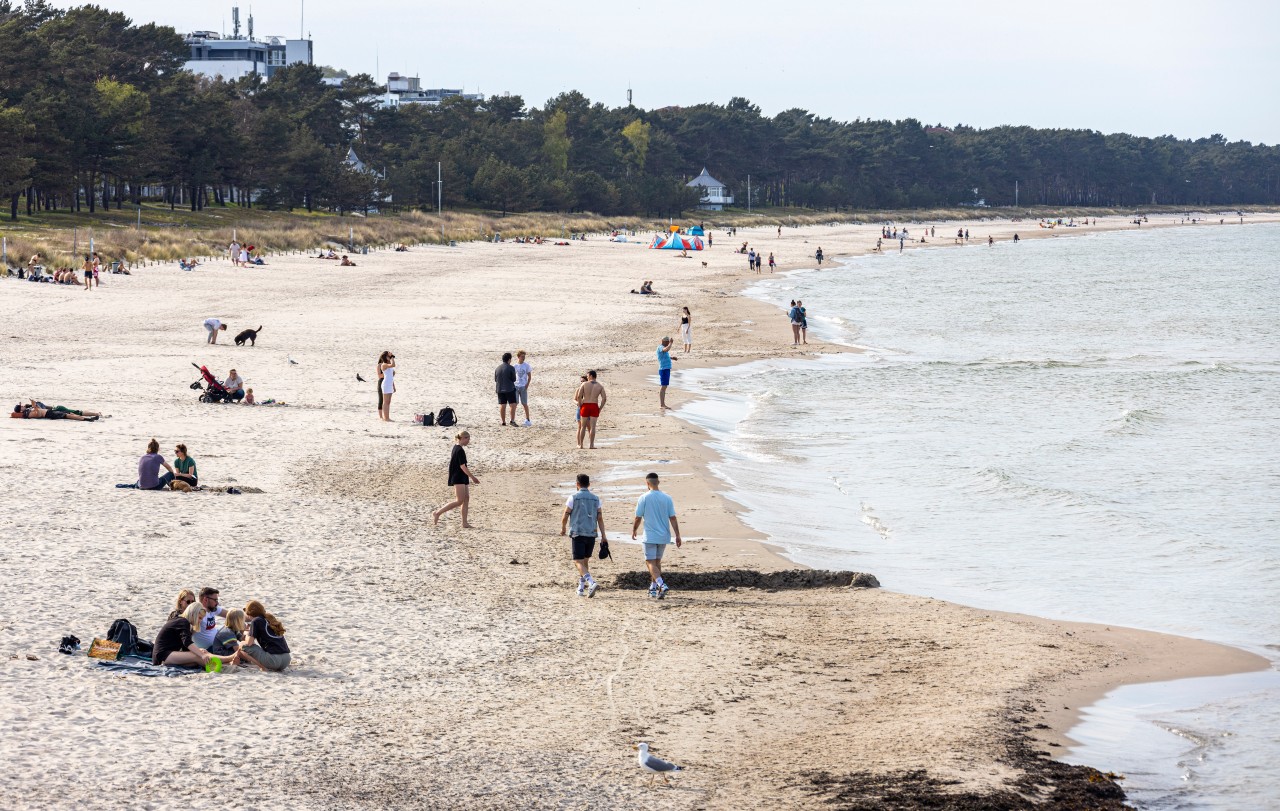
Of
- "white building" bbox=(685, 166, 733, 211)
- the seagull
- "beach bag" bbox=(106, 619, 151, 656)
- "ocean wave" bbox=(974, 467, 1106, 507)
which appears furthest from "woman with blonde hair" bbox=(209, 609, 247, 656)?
"white building" bbox=(685, 166, 733, 211)

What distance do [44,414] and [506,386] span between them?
24.1 ft

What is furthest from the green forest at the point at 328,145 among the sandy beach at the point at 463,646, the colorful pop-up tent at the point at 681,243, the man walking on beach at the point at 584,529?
the man walking on beach at the point at 584,529

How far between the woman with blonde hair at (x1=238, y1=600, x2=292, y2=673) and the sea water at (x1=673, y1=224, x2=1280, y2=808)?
241 inches

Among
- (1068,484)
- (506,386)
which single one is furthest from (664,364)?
(1068,484)

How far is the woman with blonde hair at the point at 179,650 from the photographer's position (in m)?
10.3

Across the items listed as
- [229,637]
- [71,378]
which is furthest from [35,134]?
[229,637]

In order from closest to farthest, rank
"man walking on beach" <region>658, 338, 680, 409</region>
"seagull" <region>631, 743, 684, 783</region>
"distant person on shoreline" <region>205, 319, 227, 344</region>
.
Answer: "seagull" <region>631, 743, 684, 783</region> → "man walking on beach" <region>658, 338, 680, 409</region> → "distant person on shoreline" <region>205, 319, 227, 344</region>

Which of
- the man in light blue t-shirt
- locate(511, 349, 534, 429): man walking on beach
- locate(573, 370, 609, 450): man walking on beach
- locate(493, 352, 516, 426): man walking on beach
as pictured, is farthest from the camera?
locate(511, 349, 534, 429): man walking on beach

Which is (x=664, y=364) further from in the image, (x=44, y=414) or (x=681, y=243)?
(x=681, y=243)

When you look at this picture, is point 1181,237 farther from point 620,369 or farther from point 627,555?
point 627,555

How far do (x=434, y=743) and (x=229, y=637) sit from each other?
97.6 inches

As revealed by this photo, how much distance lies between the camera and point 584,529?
13055mm

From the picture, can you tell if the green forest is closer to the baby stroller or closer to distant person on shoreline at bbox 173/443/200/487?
the baby stroller

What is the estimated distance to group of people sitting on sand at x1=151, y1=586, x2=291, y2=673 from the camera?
10.3m
